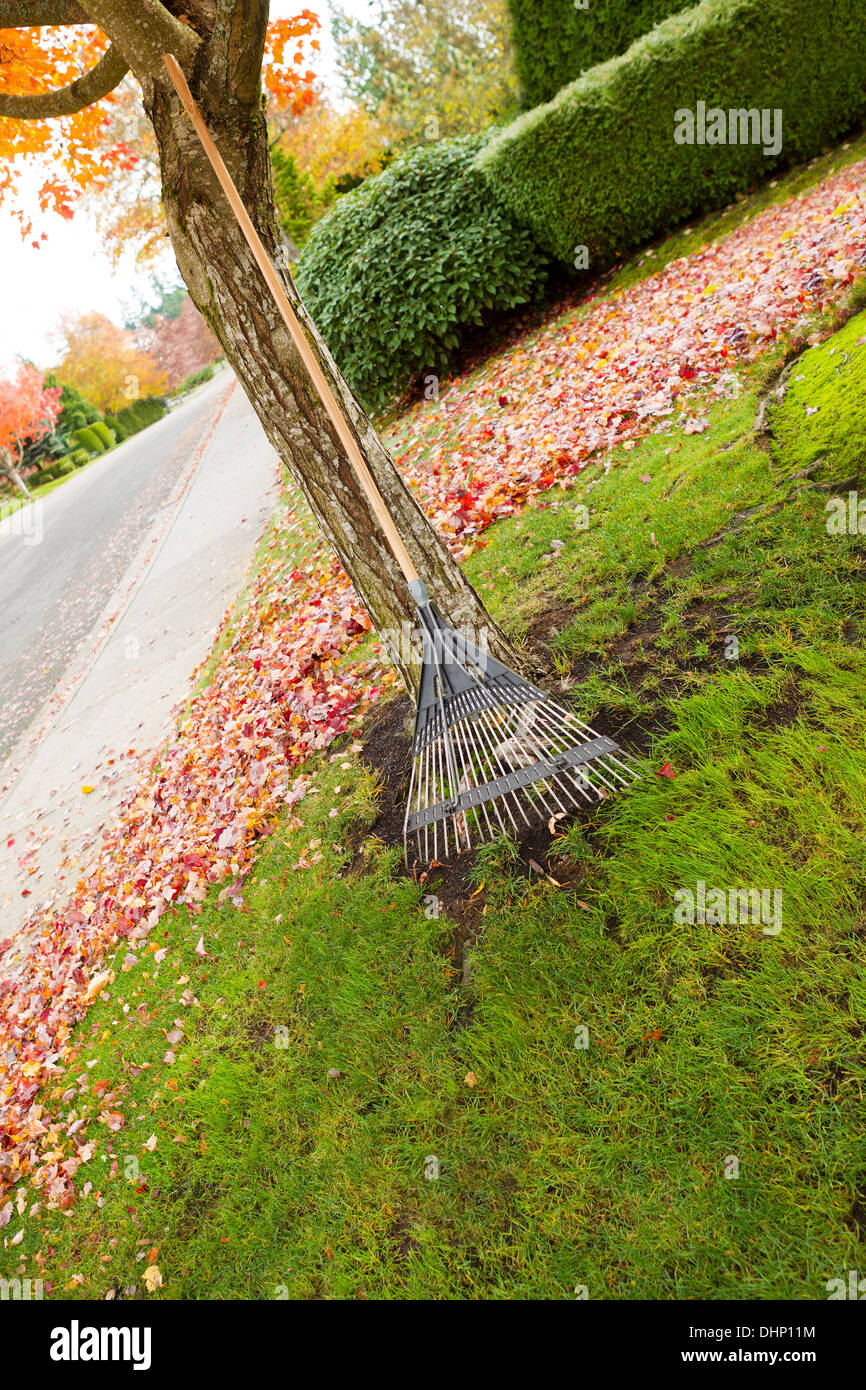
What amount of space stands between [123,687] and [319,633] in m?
3.50

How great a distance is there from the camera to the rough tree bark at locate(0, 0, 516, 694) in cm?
247

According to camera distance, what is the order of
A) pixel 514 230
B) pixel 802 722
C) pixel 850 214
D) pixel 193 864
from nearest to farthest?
pixel 802 722
pixel 193 864
pixel 850 214
pixel 514 230

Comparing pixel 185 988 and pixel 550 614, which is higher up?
pixel 550 614

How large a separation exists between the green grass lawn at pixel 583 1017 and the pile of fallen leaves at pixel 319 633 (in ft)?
0.74

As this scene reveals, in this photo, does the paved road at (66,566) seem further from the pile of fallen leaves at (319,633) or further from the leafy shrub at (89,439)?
the leafy shrub at (89,439)

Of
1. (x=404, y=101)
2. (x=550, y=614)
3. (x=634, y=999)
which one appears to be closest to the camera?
(x=634, y=999)

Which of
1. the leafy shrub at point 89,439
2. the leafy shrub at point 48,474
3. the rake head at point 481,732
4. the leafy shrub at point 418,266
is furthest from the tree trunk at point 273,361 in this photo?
the leafy shrub at point 89,439

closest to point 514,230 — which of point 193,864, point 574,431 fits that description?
point 574,431

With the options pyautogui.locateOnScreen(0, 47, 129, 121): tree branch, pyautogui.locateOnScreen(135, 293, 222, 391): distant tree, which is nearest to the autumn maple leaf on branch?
pyautogui.locateOnScreen(0, 47, 129, 121): tree branch

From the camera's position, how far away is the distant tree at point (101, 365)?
41531 mm

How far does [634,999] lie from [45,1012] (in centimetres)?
312
